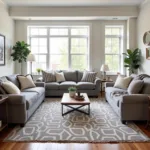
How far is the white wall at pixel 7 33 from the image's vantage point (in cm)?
585

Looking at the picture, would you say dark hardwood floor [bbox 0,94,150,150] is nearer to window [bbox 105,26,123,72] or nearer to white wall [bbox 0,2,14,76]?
white wall [bbox 0,2,14,76]

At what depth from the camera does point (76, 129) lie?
3324 millimetres

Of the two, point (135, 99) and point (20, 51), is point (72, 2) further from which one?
point (135, 99)

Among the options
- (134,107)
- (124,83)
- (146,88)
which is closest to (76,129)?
(134,107)

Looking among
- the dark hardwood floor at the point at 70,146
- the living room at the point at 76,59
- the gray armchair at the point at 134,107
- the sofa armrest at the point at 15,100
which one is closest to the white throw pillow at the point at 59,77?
the living room at the point at 76,59

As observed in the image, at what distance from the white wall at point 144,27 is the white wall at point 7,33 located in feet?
15.2

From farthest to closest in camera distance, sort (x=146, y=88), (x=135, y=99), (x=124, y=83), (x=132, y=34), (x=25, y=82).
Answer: (x=132, y=34) → (x=25, y=82) → (x=124, y=83) → (x=146, y=88) → (x=135, y=99)

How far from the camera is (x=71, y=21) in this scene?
718 cm

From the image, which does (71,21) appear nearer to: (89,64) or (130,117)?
(89,64)

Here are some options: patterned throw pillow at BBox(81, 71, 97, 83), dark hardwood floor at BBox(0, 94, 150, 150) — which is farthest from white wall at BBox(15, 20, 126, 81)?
dark hardwood floor at BBox(0, 94, 150, 150)

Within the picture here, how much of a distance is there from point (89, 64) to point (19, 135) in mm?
4769

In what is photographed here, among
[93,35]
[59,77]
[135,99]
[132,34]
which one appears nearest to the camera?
[135,99]

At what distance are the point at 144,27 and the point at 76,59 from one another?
2.87 m

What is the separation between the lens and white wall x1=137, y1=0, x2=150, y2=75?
5659 millimetres
